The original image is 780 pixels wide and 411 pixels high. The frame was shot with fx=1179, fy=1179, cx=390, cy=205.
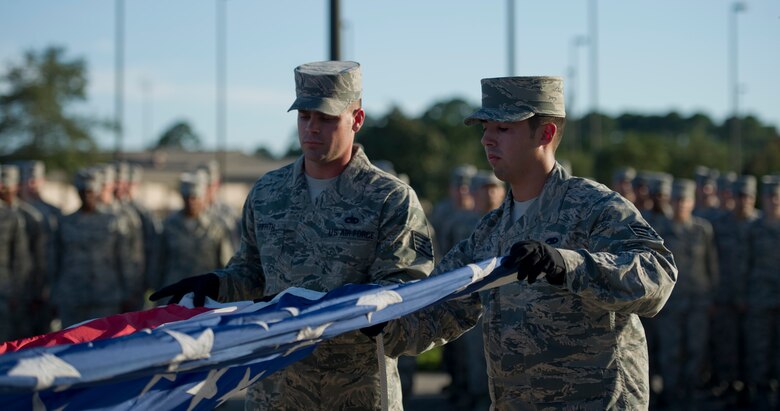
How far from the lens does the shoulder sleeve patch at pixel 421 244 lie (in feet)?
17.1

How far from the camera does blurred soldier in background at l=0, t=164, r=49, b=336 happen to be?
511 inches

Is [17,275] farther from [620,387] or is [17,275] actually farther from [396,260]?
[620,387]

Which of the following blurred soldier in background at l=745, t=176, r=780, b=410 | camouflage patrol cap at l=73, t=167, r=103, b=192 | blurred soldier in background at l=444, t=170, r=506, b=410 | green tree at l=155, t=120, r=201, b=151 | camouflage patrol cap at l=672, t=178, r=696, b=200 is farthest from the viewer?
green tree at l=155, t=120, r=201, b=151

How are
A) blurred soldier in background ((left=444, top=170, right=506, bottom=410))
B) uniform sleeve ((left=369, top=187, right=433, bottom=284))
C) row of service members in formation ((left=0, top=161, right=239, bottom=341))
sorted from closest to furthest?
uniform sleeve ((left=369, top=187, right=433, bottom=284)) < blurred soldier in background ((left=444, top=170, right=506, bottom=410)) < row of service members in formation ((left=0, top=161, right=239, bottom=341))

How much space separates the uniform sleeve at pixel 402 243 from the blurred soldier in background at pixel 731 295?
8960 mm

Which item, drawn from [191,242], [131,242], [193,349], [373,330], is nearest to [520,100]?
[373,330]

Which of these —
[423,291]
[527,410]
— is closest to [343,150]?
[423,291]

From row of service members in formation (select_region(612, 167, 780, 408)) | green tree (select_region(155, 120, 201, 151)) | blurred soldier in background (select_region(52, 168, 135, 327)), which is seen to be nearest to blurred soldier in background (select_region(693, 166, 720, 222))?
row of service members in formation (select_region(612, 167, 780, 408))

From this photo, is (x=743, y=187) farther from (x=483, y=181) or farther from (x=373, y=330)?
(x=373, y=330)

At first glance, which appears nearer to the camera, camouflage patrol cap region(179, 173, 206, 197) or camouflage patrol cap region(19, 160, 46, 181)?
camouflage patrol cap region(179, 173, 206, 197)

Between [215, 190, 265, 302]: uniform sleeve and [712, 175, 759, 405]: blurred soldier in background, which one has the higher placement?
[215, 190, 265, 302]: uniform sleeve

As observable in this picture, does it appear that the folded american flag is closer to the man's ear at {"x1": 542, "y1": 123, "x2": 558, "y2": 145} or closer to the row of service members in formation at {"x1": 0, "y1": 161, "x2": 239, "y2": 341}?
the man's ear at {"x1": 542, "y1": 123, "x2": 558, "y2": 145}

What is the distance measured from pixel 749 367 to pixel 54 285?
25.5 ft

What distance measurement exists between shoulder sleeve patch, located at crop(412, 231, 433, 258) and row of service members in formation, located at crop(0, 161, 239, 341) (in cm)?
773
